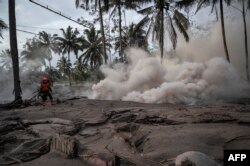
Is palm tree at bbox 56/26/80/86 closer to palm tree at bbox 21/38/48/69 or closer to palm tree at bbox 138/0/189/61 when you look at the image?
palm tree at bbox 21/38/48/69

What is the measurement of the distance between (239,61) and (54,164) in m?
23.6

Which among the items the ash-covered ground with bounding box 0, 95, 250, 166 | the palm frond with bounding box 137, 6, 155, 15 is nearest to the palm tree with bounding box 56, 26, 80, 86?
the palm frond with bounding box 137, 6, 155, 15

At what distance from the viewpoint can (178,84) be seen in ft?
55.4

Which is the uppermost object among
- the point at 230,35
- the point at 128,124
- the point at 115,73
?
the point at 230,35

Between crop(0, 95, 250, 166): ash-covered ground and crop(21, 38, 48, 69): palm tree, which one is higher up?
crop(21, 38, 48, 69): palm tree

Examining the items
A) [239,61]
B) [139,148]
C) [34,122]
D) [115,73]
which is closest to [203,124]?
[139,148]

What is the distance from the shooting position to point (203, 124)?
829 cm

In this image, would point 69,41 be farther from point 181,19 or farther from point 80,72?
point 181,19

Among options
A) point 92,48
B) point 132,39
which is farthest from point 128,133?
point 92,48

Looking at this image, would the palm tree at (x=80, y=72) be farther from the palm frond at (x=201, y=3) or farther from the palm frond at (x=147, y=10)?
the palm frond at (x=201, y=3)

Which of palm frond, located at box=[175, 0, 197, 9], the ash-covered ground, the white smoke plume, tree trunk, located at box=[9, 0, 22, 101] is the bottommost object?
the ash-covered ground

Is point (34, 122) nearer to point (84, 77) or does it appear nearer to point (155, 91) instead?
point (155, 91)

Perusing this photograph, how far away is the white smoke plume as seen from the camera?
16.6 m

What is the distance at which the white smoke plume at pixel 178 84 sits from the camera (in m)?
16.6
